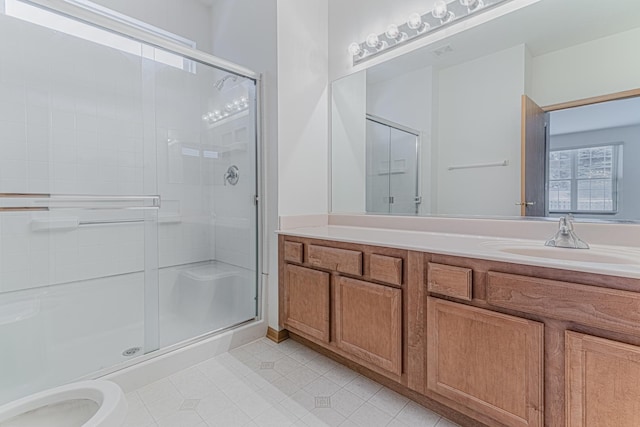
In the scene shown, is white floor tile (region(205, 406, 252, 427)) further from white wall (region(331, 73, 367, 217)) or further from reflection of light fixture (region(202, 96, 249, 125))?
reflection of light fixture (region(202, 96, 249, 125))

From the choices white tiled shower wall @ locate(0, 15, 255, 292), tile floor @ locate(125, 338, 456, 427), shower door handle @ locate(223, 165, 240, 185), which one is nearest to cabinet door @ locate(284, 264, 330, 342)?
tile floor @ locate(125, 338, 456, 427)

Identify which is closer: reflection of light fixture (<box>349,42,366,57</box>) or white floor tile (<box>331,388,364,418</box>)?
white floor tile (<box>331,388,364,418</box>)

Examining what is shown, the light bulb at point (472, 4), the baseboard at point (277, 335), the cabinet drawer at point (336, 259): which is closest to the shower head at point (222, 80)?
the cabinet drawer at point (336, 259)

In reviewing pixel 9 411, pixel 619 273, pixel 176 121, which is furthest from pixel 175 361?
pixel 619 273

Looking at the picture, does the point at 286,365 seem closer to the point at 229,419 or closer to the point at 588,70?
the point at 229,419

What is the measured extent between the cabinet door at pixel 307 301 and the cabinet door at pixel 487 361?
0.65 metres

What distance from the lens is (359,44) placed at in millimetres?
2227

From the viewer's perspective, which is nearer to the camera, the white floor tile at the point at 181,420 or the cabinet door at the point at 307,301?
the white floor tile at the point at 181,420

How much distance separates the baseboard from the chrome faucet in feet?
5.45

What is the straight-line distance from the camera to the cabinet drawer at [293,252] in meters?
1.92

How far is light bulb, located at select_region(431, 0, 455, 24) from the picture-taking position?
1767 mm

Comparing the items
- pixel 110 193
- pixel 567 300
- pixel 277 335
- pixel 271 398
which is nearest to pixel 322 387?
pixel 271 398

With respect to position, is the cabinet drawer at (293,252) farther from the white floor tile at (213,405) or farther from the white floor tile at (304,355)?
the white floor tile at (213,405)

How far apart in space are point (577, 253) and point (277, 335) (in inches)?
69.1
